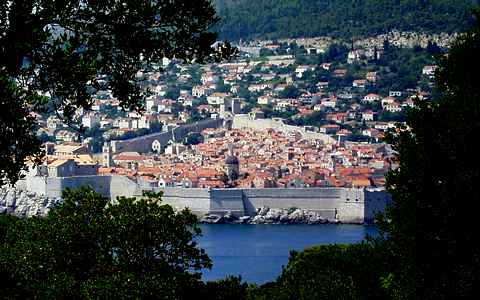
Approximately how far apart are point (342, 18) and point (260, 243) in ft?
117

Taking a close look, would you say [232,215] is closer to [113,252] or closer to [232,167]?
[232,167]

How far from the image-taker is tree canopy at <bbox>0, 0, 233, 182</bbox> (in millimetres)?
2955

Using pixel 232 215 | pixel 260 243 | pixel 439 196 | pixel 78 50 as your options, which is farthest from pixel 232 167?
pixel 78 50

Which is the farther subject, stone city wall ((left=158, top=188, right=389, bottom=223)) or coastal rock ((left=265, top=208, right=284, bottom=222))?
coastal rock ((left=265, top=208, right=284, bottom=222))

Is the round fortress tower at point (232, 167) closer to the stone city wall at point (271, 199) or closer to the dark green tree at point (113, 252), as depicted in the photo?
the stone city wall at point (271, 199)

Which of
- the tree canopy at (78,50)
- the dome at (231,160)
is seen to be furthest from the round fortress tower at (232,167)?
the tree canopy at (78,50)

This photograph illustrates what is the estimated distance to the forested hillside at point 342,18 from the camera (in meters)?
57.4

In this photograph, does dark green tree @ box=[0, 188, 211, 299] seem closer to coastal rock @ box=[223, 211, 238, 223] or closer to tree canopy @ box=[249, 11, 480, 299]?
tree canopy @ box=[249, 11, 480, 299]

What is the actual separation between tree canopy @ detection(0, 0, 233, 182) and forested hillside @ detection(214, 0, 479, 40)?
53239mm

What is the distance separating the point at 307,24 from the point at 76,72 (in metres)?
56.8

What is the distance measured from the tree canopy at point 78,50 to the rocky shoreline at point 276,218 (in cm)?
2567

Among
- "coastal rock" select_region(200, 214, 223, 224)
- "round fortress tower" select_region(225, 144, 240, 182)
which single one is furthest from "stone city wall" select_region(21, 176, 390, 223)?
"round fortress tower" select_region(225, 144, 240, 182)

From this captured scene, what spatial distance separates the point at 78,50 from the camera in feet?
10.4

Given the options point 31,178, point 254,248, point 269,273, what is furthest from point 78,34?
point 31,178
